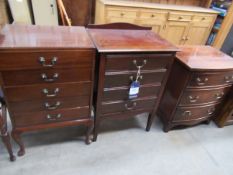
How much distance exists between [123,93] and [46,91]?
0.54 metres

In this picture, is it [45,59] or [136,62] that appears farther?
[136,62]

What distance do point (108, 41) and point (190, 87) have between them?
783 millimetres

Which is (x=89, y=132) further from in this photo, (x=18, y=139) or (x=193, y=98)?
(x=193, y=98)

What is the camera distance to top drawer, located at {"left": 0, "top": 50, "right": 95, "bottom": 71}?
925 mm

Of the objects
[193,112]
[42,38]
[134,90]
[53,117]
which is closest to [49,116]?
[53,117]

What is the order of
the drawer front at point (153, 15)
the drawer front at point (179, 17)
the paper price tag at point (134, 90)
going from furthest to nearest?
the drawer front at point (179, 17)
the drawer front at point (153, 15)
the paper price tag at point (134, 90)

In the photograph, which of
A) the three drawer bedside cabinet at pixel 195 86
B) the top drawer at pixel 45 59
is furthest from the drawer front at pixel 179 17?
the top drawer at pixel 45 59

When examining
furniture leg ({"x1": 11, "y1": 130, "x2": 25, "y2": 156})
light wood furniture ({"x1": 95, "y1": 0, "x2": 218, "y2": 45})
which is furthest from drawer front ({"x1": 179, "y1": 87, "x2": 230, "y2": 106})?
light wood furniture ({"x1": 95, "y1": 0, "x2": 218, "y2": 45})

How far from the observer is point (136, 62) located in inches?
47.3

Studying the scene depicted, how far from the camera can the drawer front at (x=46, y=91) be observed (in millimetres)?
1054

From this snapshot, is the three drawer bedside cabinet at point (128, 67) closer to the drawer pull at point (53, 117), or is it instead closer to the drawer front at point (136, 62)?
the drawer front at point (136, 62)

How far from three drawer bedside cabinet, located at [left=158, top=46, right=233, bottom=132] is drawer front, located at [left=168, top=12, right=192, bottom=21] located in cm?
119

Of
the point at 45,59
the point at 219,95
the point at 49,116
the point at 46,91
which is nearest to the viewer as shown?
the point at 45,59

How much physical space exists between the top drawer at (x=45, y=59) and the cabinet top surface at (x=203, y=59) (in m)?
0.82
